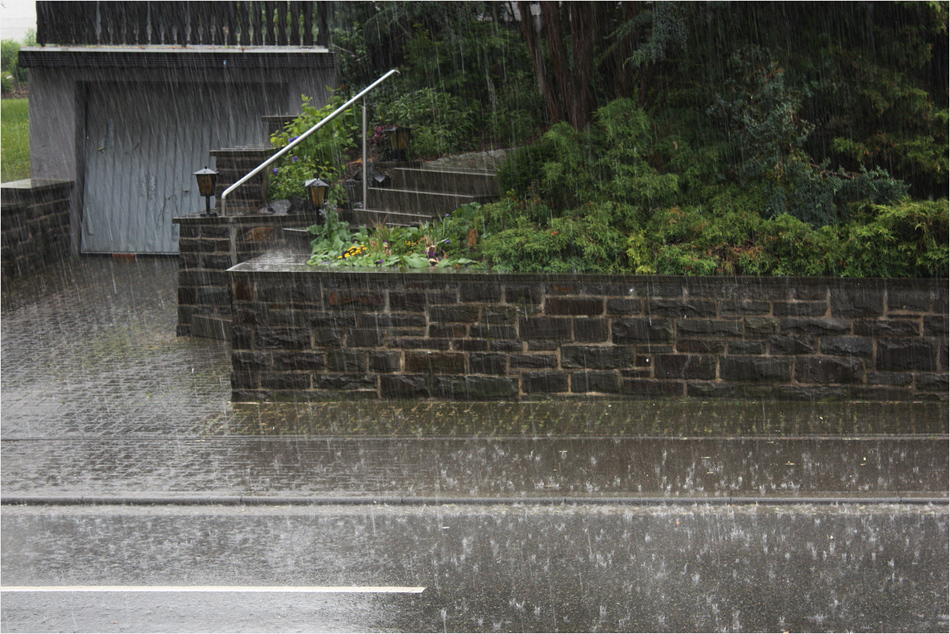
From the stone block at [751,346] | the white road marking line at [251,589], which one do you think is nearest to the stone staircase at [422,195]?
the stone block at [751,346]

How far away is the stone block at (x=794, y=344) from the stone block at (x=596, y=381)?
5.17 feet

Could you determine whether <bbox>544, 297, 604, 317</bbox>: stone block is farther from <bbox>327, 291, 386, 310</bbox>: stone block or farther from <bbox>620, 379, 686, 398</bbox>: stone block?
<bbox>327, 291, 386, 310</bbox>: stone block

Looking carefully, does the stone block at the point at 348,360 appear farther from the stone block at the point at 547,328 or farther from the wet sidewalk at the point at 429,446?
the stone block at the point at 547,328

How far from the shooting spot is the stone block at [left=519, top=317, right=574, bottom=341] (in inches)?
375

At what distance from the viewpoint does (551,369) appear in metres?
9.61

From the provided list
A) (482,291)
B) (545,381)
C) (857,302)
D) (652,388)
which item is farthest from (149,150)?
(857,302)

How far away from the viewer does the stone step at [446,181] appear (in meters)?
12.3

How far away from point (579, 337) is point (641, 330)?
62cm

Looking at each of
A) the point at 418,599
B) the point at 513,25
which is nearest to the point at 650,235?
the point at 418,599

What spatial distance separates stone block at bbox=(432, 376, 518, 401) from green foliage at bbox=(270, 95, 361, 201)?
4081mm

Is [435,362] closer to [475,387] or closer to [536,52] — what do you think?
[475,387]

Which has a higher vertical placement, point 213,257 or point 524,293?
point 213,257

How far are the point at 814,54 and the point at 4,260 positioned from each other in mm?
12837

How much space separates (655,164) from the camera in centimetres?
1105
